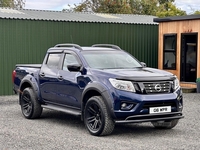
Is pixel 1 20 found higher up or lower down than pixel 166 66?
higher up

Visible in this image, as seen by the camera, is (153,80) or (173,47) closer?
(153,80)

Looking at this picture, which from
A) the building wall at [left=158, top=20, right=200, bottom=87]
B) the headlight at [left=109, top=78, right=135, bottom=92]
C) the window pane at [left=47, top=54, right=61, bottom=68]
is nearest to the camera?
the headlight at [left=109, top=78, right=135, bottom=92]

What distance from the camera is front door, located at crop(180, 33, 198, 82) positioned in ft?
59.6

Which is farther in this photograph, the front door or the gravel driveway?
the front door

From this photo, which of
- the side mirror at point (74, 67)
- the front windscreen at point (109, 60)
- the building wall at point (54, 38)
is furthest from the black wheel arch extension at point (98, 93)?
the building wall at point (54, 38)

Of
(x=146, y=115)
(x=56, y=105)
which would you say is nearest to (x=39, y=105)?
(x=56, y=105)

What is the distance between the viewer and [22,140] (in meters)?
8.45

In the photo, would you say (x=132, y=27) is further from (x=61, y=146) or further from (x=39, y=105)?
(x=61, y=146)

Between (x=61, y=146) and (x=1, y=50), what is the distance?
32.7 ft

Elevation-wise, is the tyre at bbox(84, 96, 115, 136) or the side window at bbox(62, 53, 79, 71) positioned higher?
the side window at bbox(62, 53, 79, 71)

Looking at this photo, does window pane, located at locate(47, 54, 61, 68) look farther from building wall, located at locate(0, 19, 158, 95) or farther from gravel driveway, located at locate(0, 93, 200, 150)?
building wall, located at locate(0, 19, 158, 95)

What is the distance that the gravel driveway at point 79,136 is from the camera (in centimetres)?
793

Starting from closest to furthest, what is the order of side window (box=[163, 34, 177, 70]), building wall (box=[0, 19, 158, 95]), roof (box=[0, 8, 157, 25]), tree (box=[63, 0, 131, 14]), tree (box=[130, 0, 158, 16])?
building wall (box=[0, 19, 158, 95]) → roof (box=[0, 8, 157, 25]) → side window (box=[163, 34, 177, 70]) → tree (box=[63, 0, 131, 14]) → tree (box=[130, 0, 158, 16])

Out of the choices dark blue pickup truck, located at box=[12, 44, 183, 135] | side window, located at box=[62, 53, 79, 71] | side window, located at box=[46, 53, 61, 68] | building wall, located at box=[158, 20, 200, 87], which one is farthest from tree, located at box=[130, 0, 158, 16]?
side window, located at box=[62, 53, 79, 71]
